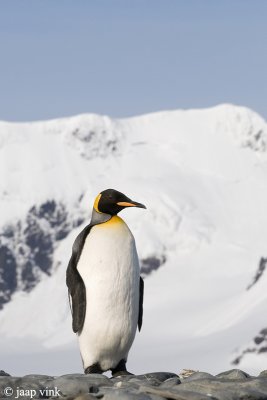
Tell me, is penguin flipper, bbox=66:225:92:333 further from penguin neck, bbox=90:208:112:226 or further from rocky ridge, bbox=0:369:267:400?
rocky ridge, bbox=0:369:267:400

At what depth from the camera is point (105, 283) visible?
13.0m

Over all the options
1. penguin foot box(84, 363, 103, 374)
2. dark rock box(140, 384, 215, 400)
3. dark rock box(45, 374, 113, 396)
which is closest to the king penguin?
penguin foot box(84, 363, 103, 374)

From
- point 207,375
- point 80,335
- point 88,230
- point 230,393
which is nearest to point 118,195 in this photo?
point 88,230

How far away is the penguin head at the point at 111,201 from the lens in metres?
12.9

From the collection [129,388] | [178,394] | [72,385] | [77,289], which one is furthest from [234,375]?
[77,289]

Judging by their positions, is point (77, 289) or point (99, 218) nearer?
point (77, 289)

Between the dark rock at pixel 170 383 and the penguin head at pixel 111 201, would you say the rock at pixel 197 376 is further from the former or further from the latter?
the penguin head at pixel 111 201

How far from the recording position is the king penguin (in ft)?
42.4

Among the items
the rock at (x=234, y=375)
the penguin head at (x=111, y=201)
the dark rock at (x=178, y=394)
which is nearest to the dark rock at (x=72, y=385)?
the dark rock at (x=178, y=394)

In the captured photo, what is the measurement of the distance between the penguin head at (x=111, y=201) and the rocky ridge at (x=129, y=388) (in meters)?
3.41

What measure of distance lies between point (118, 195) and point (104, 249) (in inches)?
25.5

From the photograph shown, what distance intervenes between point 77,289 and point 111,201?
3.64 ft

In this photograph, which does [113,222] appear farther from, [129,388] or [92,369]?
[129,388]

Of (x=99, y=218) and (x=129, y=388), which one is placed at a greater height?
(x=99, y=218)
